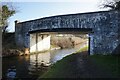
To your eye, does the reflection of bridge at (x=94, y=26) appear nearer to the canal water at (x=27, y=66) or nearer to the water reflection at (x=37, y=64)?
the water reflection at (x=37, y=64)

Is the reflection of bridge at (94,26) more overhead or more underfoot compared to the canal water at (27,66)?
more overhead

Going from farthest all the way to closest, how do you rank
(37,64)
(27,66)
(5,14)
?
(5,14) < (37,64) < (27,66)

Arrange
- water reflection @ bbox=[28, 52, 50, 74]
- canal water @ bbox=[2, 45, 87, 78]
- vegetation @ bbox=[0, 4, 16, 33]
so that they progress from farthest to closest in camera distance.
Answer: vegetation @ bbox=[0, 4, 16, 33] → water reflection @ bbox=[28, 52, 50, 74] → canal water @ bbox=[2, 45, 87, 78]

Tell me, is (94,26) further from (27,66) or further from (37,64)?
(27,66)

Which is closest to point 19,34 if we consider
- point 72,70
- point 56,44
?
point 56,44

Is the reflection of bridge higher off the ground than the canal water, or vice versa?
the reflection of bridge

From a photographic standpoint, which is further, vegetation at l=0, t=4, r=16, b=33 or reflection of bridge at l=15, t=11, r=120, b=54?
vegetation at l=0, t=4, r=16, b=33

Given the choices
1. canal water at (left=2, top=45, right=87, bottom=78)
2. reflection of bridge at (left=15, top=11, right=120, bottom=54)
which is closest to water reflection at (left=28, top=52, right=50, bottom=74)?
canal water at (left=2, top=45, right=87, bottom=78)

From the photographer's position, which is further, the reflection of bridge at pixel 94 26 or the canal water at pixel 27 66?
the reflection of bridge at pixel 94 26

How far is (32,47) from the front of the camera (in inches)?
1697

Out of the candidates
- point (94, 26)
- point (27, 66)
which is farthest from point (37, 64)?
point (94, 26)

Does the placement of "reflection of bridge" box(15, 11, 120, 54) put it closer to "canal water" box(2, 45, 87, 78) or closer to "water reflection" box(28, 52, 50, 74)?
"water reflection" box(28, 52, 50, 74)

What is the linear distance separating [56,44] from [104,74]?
39799 mm

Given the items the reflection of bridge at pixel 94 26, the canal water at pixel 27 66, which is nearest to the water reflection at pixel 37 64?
the canal water at pixel 27 66
